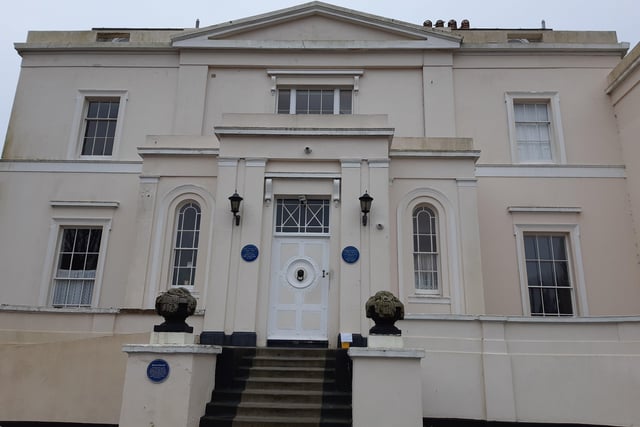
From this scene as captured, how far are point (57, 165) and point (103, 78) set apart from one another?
2878 mm

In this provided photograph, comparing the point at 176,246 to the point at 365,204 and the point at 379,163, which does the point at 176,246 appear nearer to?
the point at 365,204

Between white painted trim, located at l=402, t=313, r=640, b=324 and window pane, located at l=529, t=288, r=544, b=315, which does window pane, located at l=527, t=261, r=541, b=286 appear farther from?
white painted trim, located at l=402, t=313, r=640, b=324

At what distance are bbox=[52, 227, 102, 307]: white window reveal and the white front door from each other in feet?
18.2

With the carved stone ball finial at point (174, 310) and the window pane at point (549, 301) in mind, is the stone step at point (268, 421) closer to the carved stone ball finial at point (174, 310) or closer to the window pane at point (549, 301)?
the carved stone ball finial at point (174, 310)

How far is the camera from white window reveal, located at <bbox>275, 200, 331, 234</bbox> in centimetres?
1036

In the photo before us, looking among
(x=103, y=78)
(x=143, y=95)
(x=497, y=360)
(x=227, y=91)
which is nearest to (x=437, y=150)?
(x=497, y=360)

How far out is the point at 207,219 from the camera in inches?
442

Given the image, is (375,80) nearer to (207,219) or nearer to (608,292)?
(207,219)

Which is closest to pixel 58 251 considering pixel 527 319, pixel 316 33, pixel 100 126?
pixel 100 126

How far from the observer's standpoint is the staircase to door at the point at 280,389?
23.6 ft

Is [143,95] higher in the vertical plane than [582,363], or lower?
higher

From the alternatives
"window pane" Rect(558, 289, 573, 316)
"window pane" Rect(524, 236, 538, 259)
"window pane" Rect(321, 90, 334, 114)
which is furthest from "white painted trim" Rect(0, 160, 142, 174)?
"window pane" Rect(558, 289, 573, 316)

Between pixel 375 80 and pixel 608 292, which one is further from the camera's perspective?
pixel 375 80

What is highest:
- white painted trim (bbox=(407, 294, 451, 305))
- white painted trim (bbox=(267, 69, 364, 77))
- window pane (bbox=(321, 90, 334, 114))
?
white painted trim (bbox=(267, 69, 364, 77))
